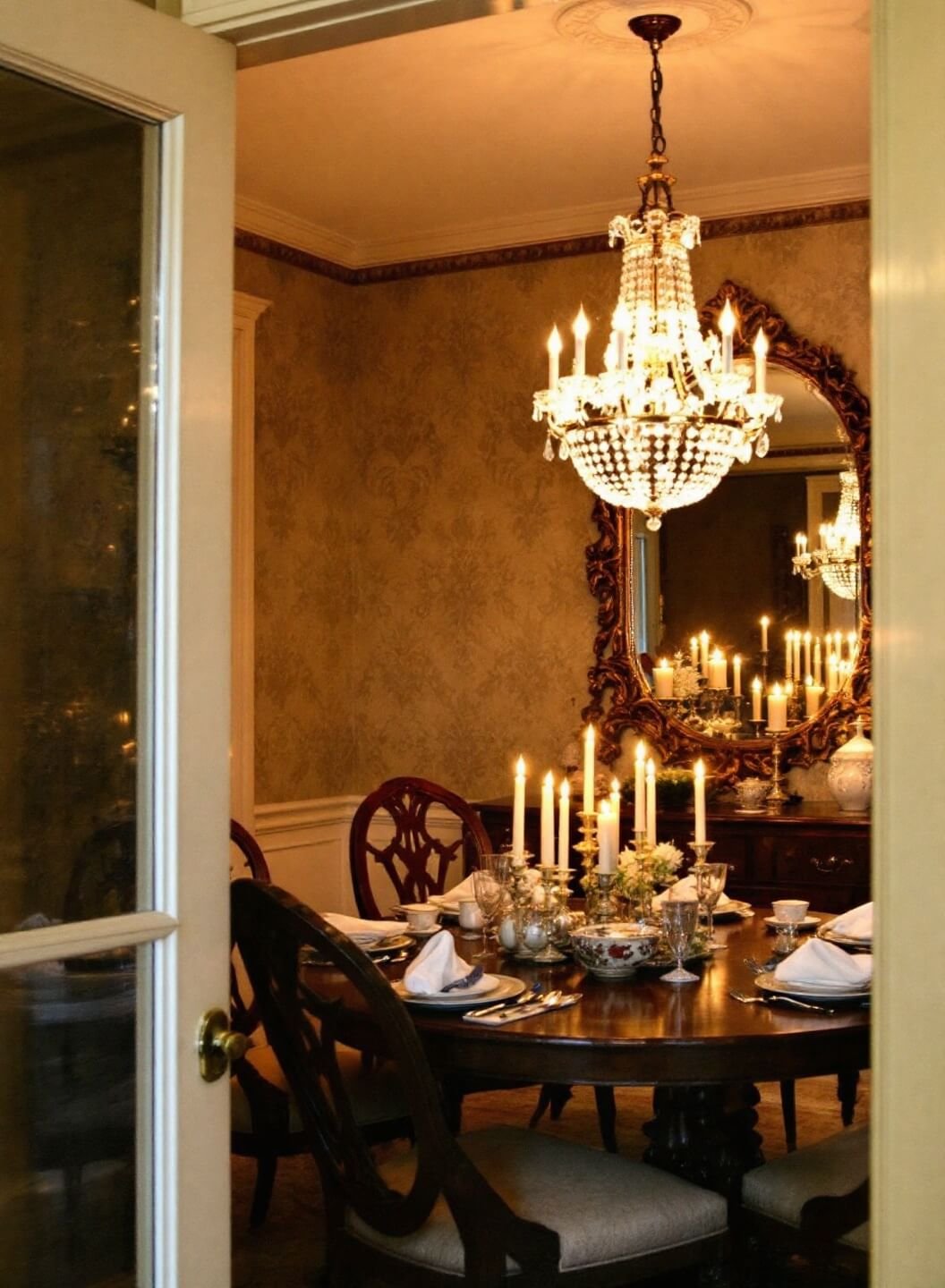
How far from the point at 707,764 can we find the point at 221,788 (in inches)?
139

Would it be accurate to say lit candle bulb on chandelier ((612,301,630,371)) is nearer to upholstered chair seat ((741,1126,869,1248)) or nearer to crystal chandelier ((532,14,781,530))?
crystal chandelier ((532,14,781,530))

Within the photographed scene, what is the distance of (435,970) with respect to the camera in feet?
9.15

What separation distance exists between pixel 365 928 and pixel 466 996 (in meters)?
0.66

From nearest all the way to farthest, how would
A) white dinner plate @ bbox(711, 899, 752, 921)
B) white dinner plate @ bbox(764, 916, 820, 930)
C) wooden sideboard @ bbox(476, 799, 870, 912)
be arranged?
white dinner plate @ bbox(764, 916, 820, 930) < white dinner plate @ bbox(711, 899, 752, 921) < wooden sideboard @ bbox(476, 799, 870, 912)

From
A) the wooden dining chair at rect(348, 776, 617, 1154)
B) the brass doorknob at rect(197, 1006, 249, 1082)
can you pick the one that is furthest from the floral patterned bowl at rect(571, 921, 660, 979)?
the brass doorknob at rect(197, 1006, 249, 1082)

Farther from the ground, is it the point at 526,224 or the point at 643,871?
the point at 526,224

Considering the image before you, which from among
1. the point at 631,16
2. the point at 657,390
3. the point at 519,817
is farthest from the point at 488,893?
the point at 631,16

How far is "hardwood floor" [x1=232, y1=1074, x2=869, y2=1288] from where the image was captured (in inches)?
133

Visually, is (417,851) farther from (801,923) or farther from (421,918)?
(801,923)

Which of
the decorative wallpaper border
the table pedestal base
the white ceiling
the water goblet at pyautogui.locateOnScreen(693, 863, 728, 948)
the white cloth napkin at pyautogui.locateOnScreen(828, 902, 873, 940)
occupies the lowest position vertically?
the table pedestal base

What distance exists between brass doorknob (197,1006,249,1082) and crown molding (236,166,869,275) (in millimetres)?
3928

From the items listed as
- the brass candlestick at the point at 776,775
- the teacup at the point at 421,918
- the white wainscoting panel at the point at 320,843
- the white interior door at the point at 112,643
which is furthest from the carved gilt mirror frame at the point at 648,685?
the white interior door at the point at 112,643

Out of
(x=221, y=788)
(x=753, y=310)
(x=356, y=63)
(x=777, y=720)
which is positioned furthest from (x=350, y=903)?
(x=221, y=788)

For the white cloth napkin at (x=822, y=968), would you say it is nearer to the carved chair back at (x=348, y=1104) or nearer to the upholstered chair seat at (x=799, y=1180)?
the upholstered chair seat at (x=799, y=1180)
